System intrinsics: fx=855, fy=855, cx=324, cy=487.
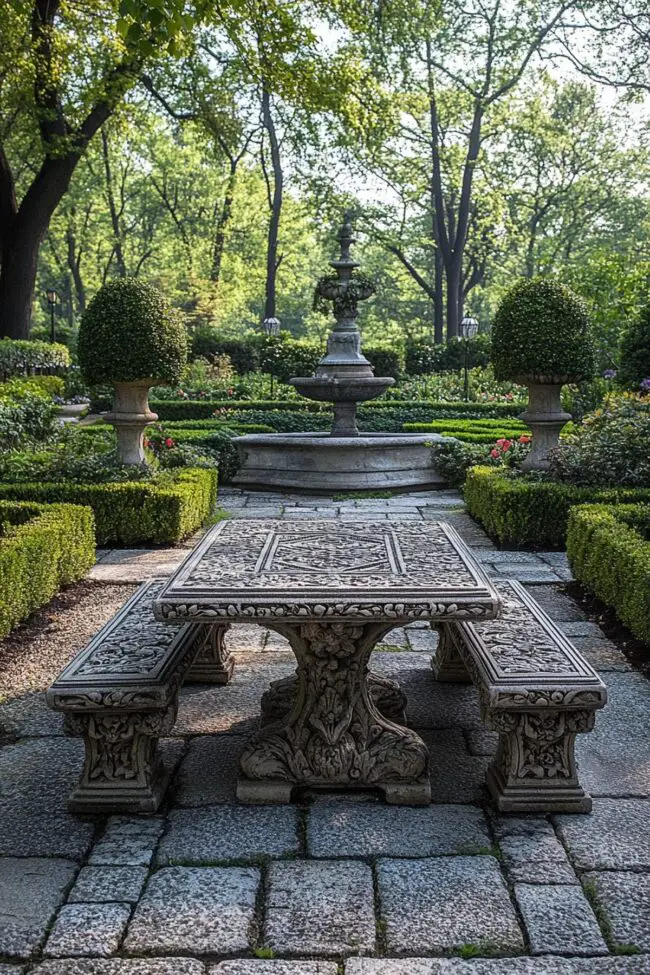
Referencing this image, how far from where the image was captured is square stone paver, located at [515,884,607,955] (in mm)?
2363

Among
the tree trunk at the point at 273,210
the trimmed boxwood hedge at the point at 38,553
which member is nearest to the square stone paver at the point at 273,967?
the trimmed boxwood hedge at the point at 38,553

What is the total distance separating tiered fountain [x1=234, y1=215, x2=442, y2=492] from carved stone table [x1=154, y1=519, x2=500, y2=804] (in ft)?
25.8

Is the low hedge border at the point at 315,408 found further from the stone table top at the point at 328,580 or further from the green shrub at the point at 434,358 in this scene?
the stone table top at the point at 328,580

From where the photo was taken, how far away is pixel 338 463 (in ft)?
38.5

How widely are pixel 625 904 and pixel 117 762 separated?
5.94 ft

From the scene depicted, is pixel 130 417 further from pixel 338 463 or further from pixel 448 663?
pixel 448 663

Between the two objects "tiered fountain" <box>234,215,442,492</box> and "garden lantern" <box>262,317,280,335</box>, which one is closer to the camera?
"tiered fountain" <box>234,215,442,492</box>

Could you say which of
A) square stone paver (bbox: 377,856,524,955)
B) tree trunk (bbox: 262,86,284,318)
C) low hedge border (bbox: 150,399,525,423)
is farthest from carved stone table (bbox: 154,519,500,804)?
tree trunk (bbox: 262,86,284,318)

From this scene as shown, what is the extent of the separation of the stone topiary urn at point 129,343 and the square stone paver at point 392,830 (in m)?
6.19

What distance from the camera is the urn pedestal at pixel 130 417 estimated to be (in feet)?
29.4

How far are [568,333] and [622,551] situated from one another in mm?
3876

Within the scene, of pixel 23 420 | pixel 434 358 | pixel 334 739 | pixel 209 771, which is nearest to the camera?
pixel 334 739

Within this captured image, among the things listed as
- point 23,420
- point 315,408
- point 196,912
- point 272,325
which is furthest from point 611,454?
point 272,325

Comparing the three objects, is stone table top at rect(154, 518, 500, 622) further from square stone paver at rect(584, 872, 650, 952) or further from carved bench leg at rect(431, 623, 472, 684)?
square stone paver at rect(584, 872, 650, 952)
